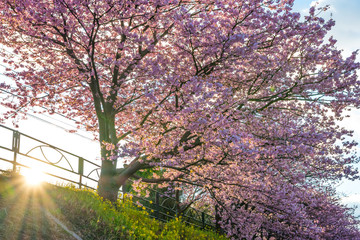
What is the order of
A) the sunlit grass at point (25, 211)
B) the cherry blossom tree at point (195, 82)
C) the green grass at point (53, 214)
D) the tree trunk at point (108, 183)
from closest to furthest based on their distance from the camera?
the sunlit grass at point (25, 211) → the green grass at point (53, 214) → the cherry blossom tree at point (195, 82) → the tree trunk at point (108, 183)

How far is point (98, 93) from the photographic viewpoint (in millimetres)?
11156

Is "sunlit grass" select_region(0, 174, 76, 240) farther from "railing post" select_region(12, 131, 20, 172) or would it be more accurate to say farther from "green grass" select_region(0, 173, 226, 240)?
"railing post" select_region(12, 131, 20, 172)

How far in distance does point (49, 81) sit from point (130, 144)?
435 centimetres

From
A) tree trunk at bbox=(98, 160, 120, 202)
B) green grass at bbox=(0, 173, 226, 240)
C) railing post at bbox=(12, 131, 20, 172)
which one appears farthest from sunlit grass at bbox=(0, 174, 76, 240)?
tree trunk at bbox=(98, 160, 120, 202)

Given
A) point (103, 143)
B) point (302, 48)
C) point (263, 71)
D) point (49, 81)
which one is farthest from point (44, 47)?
point (302, 48)

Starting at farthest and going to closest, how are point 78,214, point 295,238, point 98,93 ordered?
point 295,238 → point 98,93 → point 78,214

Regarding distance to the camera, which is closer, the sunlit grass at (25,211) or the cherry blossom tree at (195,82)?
the sunlit grass at (25,211)

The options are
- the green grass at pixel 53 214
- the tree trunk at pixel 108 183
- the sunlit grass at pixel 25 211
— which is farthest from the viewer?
the tree trunk at pixel 108 183

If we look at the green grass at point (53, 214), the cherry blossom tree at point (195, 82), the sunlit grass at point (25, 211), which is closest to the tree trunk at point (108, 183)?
the cherry blossom tree at point (195, 82)

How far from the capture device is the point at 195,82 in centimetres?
914

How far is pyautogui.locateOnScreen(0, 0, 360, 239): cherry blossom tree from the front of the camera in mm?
9359

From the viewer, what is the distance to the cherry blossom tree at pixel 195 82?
9.36m

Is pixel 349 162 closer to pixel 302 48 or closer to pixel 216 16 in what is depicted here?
pixel 302 48

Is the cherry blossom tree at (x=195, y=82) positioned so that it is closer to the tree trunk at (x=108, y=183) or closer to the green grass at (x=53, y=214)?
the tree trunk at (x=108, y=183)
